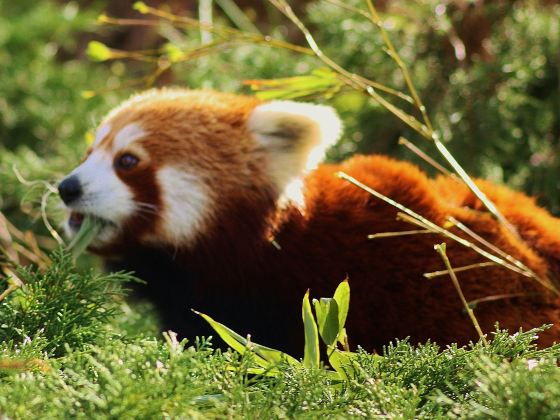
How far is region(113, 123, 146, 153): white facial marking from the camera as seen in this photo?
2088 millimetres

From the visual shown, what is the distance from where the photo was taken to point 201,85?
3324 mm

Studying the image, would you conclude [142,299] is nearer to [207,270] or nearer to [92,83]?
[207,270]

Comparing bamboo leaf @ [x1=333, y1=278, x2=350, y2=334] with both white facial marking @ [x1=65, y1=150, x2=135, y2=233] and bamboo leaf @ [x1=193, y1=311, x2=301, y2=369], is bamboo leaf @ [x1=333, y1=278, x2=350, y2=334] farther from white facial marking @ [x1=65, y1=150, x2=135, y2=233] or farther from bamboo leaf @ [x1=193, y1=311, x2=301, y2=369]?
white facial marking @ [x1=65, y1=150, x2=135, y2=233]

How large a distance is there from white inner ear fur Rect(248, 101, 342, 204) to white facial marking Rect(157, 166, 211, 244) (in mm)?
191

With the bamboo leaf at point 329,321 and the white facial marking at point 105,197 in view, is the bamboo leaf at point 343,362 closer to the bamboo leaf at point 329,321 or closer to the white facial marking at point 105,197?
the bamboo leaf at point 329,321

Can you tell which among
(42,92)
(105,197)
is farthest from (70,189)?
(42,92)

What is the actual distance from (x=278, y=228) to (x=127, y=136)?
46cm

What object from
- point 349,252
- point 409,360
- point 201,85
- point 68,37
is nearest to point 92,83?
point 68,37

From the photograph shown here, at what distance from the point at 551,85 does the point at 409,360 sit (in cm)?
189

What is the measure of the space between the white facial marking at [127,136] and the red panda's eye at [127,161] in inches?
1.1

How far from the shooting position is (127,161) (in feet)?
6.80

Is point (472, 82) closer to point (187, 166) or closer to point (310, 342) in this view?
point (187, 166)

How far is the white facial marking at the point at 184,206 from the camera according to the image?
2.00 meters

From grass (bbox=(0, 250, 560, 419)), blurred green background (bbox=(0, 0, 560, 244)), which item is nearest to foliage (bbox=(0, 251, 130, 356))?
grass (bbox=(0, 250, 560, 419))
